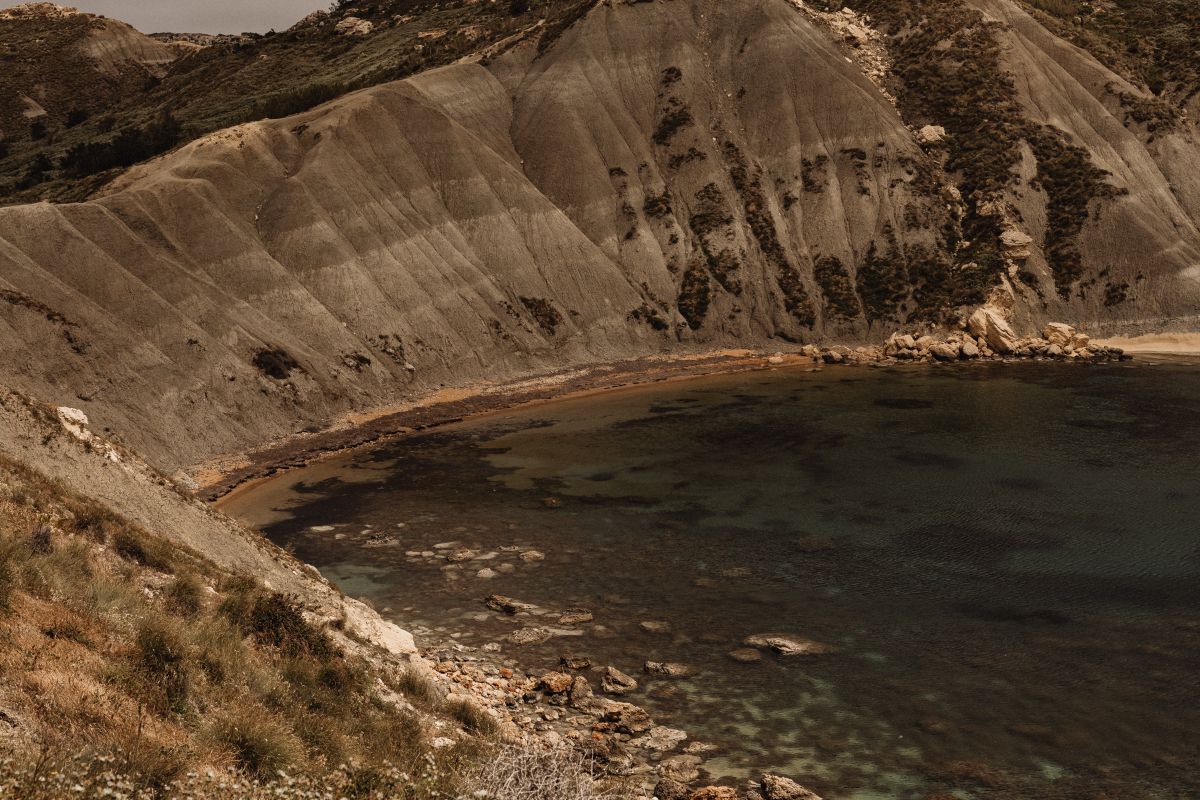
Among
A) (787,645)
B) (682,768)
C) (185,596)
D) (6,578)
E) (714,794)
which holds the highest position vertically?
(6,578)

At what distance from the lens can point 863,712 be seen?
86.0 feet

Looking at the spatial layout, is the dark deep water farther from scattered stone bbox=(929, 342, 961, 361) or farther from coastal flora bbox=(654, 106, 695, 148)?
coastal flora bbox=(654, 106, 695, 148)

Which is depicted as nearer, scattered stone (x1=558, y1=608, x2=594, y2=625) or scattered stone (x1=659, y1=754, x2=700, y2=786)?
scattered stone (x1=659, y1=754, x2=700, y2=786)

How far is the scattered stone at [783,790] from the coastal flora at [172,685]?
678 cm

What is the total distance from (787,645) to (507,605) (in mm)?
10335

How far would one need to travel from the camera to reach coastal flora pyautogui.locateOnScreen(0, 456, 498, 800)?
439 inches

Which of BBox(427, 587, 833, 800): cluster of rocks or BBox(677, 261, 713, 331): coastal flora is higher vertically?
BBox(677, 261, 713, 331): coastal flora

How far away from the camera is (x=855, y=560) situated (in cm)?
3794

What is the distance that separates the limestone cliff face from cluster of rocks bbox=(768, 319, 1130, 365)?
11.8 feet

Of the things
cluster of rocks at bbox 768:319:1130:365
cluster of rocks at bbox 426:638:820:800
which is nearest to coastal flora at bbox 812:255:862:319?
cluster of rocks at bbox 768:319:1130:365

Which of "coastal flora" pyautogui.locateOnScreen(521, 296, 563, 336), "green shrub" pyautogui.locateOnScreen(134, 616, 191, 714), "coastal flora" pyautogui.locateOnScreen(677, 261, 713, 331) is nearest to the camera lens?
"green shrub" pyautogui.locateOnScreen(134, 616, 191, 714)

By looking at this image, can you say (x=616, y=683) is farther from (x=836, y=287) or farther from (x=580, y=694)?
(x=836, y=287)

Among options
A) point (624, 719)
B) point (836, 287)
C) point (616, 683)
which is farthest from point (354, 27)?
point (624, 719)

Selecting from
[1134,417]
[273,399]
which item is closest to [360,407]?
[273,399]
